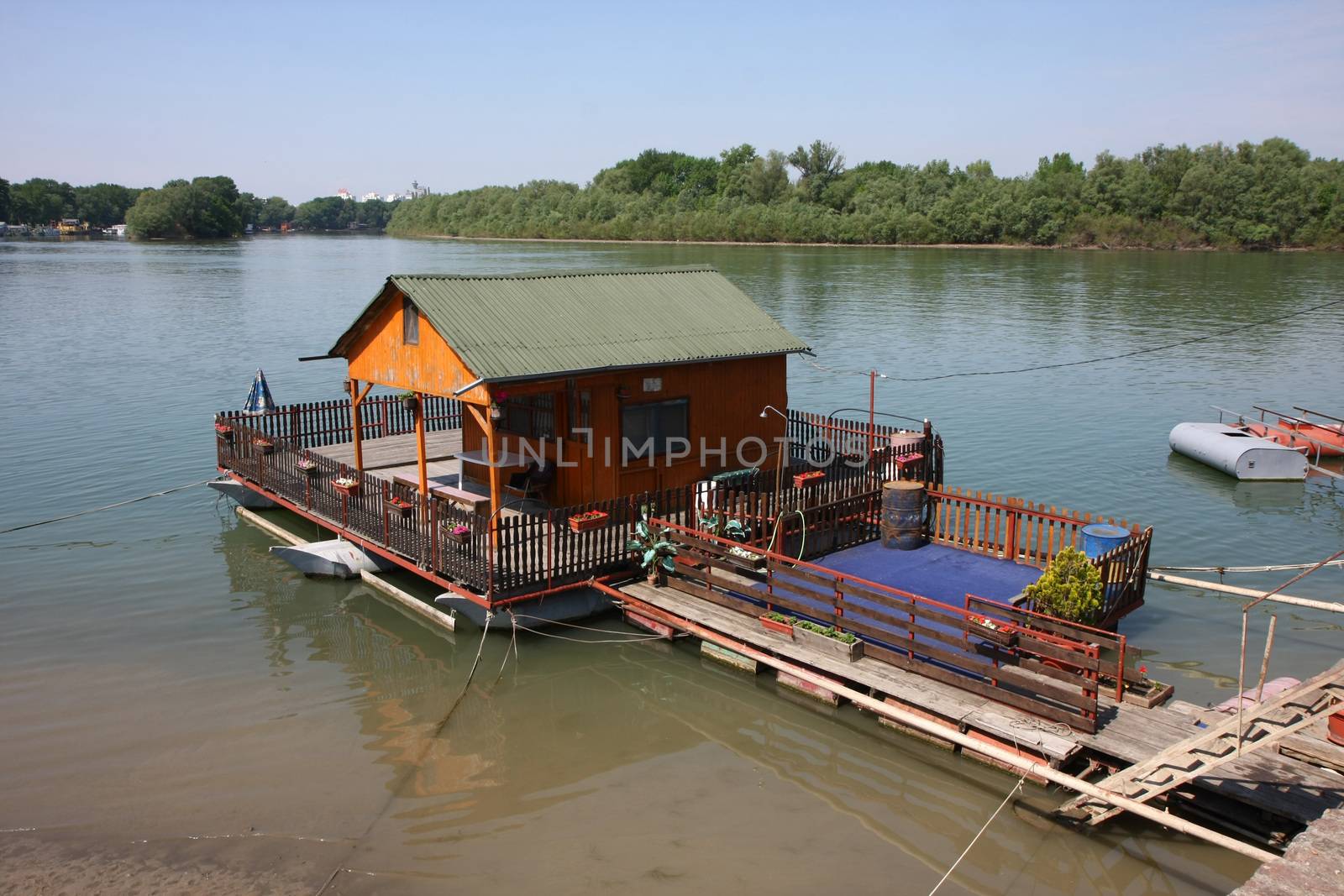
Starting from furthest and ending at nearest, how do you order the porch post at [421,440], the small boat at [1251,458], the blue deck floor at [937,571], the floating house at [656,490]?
the small boat at [1251,458]
the porch post at [421,440]
the blue deck floor at [937,571]
the floating house at [656,490]

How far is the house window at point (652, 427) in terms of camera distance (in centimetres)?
1750

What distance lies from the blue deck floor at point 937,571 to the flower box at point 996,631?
257cm

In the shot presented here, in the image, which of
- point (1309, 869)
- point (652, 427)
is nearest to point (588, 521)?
point (652, 427)

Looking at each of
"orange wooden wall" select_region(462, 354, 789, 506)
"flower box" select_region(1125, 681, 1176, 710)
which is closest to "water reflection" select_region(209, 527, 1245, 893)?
"flower box" select_region(1125, 681, 1176, 710)

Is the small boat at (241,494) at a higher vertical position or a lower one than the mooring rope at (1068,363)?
lower

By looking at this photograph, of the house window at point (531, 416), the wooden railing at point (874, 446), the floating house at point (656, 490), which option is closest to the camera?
the floating house at point (656, 490)

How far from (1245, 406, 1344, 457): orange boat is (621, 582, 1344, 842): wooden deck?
67.6 ft

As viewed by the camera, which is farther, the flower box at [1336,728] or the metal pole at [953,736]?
the flower box at [1336,728]

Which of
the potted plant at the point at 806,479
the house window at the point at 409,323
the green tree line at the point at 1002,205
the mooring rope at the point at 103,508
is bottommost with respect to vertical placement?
the mooring rope at the point at 103,508

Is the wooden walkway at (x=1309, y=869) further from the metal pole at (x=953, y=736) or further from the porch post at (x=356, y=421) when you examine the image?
the porch post at (x=356, y=421)

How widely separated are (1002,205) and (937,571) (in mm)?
110647

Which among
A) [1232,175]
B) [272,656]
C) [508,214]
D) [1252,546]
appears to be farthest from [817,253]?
[272,656]

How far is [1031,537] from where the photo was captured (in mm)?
17047

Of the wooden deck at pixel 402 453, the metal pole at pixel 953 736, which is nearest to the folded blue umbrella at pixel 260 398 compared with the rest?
the wooden deck at pixel 402 453
